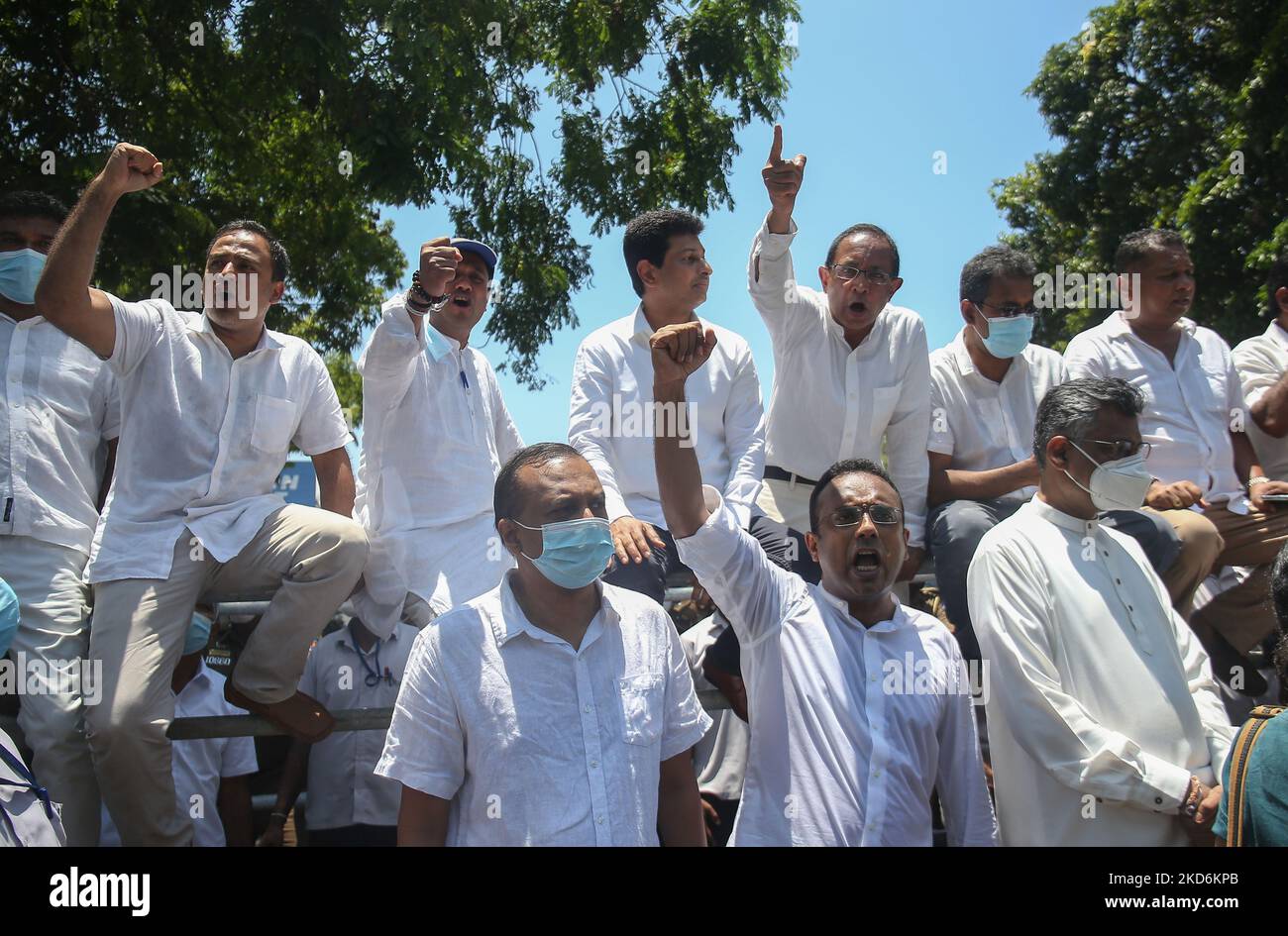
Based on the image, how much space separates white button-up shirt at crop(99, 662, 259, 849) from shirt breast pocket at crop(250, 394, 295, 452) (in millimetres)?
1152

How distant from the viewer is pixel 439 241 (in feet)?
13.6

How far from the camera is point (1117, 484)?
161 inches

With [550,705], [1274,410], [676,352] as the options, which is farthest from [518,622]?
[1274,410]

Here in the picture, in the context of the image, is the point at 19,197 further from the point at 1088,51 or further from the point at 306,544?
the point at 1088,51

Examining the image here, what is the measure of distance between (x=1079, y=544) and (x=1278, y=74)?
394 inches

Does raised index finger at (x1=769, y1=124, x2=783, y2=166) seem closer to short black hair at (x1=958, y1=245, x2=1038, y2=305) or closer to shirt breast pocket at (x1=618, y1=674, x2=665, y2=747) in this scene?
short black hair at (x1=958, y1=245, x2=1038, y2=305)

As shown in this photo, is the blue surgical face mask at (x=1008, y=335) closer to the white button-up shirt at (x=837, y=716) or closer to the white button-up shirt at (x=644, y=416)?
the white button-up shirt at (x=644, y=416)

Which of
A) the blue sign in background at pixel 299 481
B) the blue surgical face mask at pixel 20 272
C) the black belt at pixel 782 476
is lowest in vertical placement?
the black belt at pixel 782 476

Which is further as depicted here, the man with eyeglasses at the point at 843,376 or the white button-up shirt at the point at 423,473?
the man with eyeglasses at the point at 843,376

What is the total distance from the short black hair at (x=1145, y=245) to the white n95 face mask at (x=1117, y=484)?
5.50 ft

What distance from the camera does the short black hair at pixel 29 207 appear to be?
4.32m

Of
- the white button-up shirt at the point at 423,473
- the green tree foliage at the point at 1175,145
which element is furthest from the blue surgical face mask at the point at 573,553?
the green tree foliage at the point at 1175,145

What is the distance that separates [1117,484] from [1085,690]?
2.64 ft

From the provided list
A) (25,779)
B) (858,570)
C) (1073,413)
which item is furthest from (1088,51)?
(25,779)
